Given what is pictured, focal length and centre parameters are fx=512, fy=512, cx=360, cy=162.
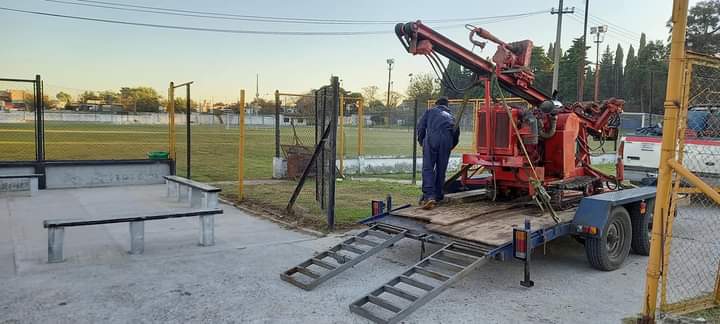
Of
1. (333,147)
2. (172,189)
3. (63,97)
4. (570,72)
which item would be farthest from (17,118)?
(570,72)

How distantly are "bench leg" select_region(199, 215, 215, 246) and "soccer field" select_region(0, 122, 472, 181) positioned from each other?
7.33 m

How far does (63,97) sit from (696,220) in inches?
772

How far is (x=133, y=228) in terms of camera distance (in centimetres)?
632

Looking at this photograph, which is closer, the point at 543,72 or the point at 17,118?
the point at 17,118

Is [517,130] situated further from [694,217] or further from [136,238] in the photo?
[694,217]

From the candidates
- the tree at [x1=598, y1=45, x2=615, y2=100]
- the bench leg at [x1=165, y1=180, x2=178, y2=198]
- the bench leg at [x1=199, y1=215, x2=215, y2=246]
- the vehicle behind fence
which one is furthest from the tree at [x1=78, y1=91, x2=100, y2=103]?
the tree at [x1=598, y1=45, x2=615, y2=100]

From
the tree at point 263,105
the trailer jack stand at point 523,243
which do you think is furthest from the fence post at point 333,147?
the tree at point 263,105

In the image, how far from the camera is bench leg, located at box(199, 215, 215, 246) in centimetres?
686

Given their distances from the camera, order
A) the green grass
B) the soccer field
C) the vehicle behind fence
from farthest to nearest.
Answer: the soccer field
the green grass
the vehicle behind fence

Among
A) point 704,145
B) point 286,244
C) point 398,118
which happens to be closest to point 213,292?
point 286,244

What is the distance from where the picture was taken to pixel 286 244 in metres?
7.07

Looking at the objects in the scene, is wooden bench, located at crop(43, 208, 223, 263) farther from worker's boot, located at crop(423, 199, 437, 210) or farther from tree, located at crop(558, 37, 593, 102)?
tree, located at crop(558, 37, 593, 102)

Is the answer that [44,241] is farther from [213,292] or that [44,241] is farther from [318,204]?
[318,204]

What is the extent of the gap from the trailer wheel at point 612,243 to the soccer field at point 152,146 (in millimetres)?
9755
